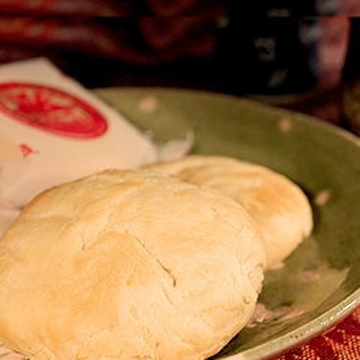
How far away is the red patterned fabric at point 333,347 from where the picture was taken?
691mm

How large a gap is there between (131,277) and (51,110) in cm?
44

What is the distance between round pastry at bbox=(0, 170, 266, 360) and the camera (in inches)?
23.2

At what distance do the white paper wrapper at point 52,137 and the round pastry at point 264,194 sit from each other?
0.27ft

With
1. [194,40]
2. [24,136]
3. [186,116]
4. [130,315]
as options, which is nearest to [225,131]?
[186,116]

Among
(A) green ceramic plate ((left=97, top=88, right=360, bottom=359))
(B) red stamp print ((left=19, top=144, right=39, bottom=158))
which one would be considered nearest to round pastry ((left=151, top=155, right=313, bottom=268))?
(A) green ceramic plate ((left=97, top=88, right=360, bottom=359))

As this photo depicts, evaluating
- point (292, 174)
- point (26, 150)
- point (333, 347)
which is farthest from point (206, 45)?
point (333, 347)

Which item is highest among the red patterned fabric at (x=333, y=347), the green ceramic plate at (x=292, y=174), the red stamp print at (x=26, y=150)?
the red stamp print at (x=26, y=150)

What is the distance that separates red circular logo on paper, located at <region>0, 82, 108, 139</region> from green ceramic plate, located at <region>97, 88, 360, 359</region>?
0.44ft

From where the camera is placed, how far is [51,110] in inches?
38.6

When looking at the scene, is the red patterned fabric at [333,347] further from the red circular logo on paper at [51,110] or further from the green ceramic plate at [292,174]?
the red circular logo on paper at [51,110]

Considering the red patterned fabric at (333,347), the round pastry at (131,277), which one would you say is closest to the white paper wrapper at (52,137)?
the round pastry at (131,277)

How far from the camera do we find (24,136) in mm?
911

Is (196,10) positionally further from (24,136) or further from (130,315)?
(130,315)

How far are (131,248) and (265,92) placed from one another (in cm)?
71
